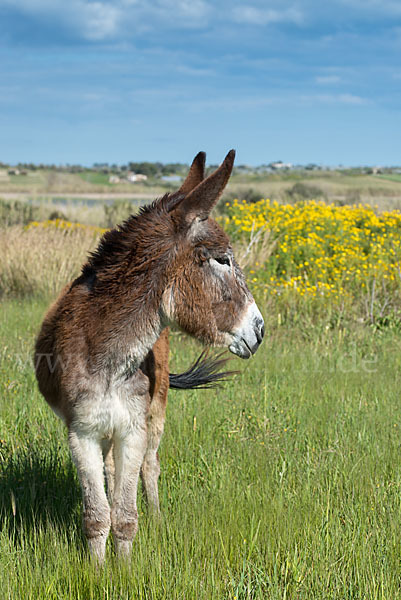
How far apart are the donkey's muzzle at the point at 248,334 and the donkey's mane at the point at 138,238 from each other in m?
0.55

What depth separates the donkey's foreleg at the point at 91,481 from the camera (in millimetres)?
3164

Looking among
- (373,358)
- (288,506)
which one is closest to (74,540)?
(288,506)

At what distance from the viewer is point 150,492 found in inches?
161

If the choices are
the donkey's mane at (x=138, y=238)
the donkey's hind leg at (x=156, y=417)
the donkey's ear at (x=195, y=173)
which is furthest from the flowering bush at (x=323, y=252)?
the donkey's mane at (x=138, y=238)

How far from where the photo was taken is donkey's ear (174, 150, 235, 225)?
285cm

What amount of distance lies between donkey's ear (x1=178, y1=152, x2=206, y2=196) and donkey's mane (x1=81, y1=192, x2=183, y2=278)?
0.39 feet

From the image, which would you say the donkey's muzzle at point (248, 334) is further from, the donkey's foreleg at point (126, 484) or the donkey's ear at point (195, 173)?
the donkey's ear at point (195, 173)

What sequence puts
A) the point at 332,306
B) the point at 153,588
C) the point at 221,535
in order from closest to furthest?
1. the point at 153,588
2. the point at 221,535
3. the point at 332,306

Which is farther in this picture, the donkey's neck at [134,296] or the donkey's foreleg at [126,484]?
the donkey's foreleg at [126,484]

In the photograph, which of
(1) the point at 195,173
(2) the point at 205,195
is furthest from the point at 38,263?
(2) the point at 205,195

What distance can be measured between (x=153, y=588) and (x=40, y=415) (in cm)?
242

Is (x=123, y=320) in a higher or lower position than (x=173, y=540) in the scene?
higher

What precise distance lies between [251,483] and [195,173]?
1.97 meters

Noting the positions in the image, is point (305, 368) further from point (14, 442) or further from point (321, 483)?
point (14, 442)
